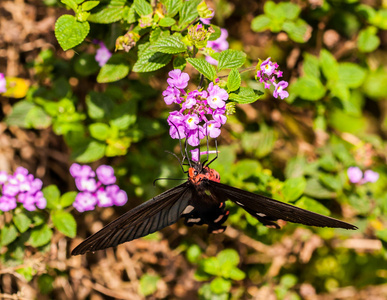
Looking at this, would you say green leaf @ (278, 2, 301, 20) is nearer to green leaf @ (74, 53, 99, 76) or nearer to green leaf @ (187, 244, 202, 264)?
green leaf @ (74, 53, 99, 76)

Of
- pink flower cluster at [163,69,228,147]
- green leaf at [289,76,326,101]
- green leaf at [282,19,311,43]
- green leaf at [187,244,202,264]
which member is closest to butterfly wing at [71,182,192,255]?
pink flower cluster at [163,69,228,147]

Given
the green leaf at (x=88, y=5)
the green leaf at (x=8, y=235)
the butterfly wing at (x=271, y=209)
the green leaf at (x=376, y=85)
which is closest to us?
the butterfly wing at (x=271, y=209)

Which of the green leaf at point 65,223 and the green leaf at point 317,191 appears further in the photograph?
the green leaf at point 317,191

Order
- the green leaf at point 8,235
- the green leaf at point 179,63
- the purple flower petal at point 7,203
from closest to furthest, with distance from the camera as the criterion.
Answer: the green leaf at point 179,63 → the purple flower petal at point 7,203 → the green leaf at point 8,235

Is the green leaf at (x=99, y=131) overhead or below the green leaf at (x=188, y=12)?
below

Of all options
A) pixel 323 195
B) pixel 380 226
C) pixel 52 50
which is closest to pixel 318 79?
pixel 323 195

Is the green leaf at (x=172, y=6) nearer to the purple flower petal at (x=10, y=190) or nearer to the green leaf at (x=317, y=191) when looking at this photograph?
the purple flower petal at (x=10, y=190)

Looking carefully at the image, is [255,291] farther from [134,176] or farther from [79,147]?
[79,147]

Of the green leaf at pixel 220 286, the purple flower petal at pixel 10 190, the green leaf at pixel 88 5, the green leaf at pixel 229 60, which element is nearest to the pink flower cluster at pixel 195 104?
the green leaf at pixel 229 60

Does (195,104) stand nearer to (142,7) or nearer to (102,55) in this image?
(142,7)
